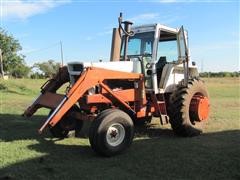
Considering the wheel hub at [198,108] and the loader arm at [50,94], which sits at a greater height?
the loader arm at [50,94]

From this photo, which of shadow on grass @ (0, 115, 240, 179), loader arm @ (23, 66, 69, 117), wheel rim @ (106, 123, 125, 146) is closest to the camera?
shadow on grass @ (0, 115, 240, 179)

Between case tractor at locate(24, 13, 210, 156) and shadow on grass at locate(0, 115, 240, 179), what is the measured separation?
0.41 m

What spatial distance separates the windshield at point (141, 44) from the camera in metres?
10.0

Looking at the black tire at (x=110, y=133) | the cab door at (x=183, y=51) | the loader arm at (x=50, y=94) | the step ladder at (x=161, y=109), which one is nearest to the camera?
the black tire at (x=110, y=133)

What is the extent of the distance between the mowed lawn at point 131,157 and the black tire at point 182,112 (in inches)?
8.0

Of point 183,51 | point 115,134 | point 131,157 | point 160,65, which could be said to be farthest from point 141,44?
point 131,157

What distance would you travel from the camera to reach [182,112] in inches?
378

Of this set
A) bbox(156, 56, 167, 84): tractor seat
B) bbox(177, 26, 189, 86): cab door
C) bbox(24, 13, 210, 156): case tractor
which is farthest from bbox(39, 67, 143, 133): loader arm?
bbox(177, 26, 189, 86): cab door

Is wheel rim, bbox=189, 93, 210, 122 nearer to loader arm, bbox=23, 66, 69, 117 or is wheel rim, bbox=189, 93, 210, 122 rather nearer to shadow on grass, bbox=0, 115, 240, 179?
shadow on grass, bbox=0, 115, 240, 179

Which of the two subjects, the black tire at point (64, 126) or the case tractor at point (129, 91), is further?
the black tire at point (64, 126)

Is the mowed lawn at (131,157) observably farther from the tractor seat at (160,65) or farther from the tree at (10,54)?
the tree at (10,54)

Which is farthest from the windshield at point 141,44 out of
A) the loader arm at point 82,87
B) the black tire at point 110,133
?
the black tire at point 110,133

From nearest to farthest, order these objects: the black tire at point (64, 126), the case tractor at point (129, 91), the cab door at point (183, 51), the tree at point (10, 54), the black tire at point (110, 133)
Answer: the black tire at point (110, 133) → the case tractor at point (129, 91) → the black tire at point (64, 126) → the cab door at point (183, 51) → the tree at point (10, 54)

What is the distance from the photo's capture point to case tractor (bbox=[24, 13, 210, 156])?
26.9 ft
